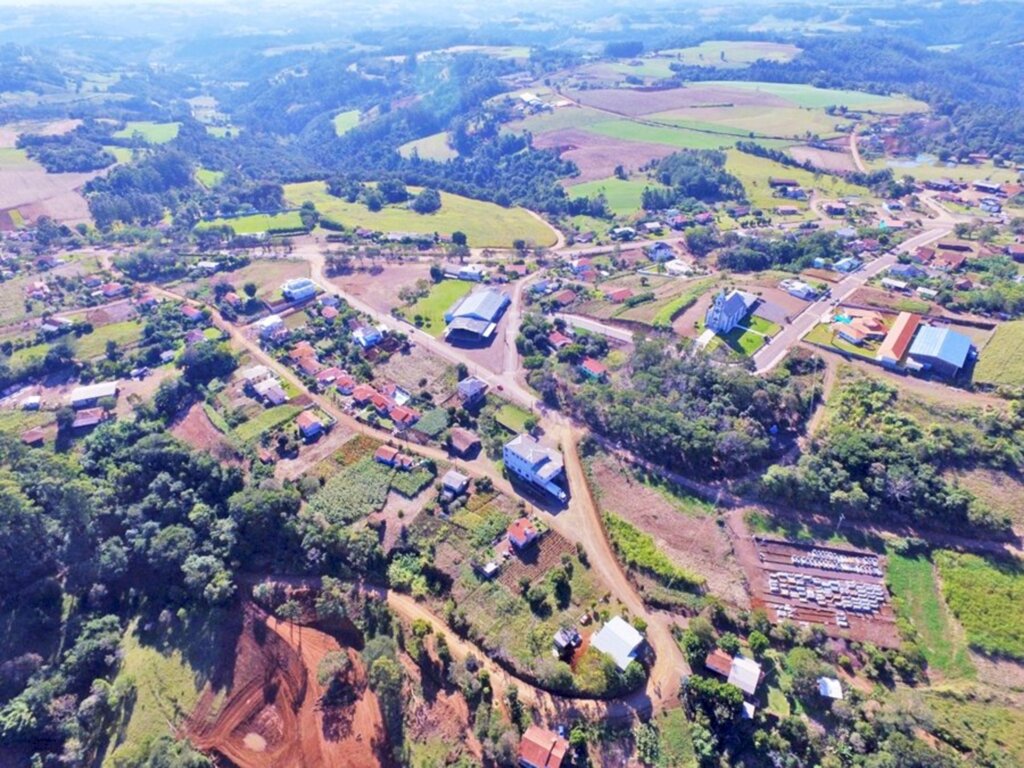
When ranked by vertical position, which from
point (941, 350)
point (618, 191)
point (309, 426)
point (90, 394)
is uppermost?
point (941, 350)

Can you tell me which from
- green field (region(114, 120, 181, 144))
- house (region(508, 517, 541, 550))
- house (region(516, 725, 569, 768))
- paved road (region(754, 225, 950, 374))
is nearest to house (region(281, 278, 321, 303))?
house (region(508, 517, 541, 550))

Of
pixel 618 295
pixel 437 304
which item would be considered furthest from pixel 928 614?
pixel 437 304

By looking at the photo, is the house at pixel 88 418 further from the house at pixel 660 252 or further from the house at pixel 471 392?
the house at pixel 660 252

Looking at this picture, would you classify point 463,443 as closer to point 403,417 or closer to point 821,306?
point 403,417

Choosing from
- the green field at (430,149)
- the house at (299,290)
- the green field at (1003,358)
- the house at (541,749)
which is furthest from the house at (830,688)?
the green field at (430,149)

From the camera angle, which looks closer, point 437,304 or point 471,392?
point 471,392

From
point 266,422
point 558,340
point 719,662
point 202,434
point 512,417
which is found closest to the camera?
point 719,662

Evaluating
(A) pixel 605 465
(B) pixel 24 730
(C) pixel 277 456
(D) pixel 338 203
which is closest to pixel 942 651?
(A) pixel 605 465

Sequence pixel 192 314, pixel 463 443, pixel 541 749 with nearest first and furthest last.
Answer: pixel 541 749, pixel 463 443, pixel 192 314

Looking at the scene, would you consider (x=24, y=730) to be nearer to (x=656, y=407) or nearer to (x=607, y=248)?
(x=656, y=407)
